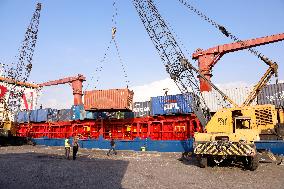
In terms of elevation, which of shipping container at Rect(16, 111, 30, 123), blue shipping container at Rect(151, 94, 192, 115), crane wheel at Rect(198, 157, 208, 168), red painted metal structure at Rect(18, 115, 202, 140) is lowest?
crane wheel at Rect(198, 157, 208, 168)

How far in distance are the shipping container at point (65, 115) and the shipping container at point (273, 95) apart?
2804 cm

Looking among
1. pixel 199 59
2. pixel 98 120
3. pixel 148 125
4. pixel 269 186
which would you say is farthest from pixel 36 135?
pixel 269 186

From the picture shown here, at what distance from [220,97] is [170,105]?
645 centimetres

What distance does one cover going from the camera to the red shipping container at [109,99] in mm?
27859

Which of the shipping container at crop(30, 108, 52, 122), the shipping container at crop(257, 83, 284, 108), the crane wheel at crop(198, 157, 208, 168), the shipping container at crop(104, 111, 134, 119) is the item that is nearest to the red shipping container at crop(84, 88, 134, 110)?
the shipping container at crop(104, 111, 134, 119)

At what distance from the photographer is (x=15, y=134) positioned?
37.8 meters

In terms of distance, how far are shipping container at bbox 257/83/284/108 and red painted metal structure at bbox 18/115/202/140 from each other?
328 inches

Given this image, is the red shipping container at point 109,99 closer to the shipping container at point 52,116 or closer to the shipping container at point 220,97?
the shipping container at point 220,97

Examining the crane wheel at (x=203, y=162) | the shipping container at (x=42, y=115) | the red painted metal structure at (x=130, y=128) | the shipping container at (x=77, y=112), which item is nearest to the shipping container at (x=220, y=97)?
the red painted metal structure at (x=130, y=128)

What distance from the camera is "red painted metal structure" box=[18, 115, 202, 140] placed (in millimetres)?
29156

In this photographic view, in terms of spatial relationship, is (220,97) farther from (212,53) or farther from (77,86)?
(77,86)

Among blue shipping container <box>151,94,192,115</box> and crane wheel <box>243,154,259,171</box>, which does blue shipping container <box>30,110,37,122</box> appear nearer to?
blue shipping container <box>151,94,192,115</box>

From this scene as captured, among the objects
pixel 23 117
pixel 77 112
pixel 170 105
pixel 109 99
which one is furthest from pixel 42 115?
pixel 170 105

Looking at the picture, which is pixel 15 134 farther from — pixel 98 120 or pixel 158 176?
pixel 158 176
